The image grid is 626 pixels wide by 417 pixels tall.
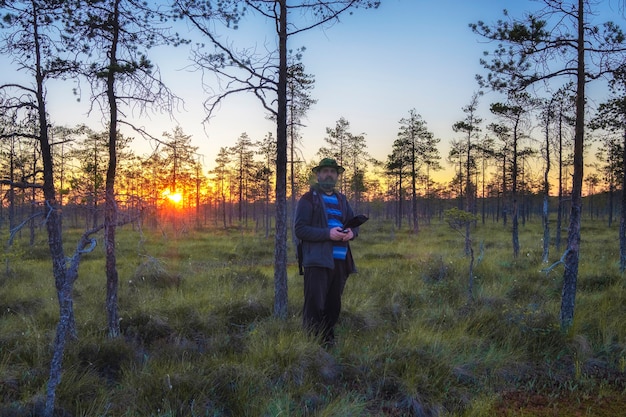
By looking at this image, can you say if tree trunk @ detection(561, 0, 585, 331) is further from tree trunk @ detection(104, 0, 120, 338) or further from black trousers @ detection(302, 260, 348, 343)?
tree trunk @ detection(104, 0, 120, 338)

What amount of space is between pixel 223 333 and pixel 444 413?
3.10 metres

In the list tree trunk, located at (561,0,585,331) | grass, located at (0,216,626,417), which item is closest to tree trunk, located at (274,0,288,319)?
grass, located at (0,216,626,417)

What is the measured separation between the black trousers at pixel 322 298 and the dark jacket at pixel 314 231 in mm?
138

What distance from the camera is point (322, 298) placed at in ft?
14.4

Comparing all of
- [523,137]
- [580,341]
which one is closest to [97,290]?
[580,341]

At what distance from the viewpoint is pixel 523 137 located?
642 inches

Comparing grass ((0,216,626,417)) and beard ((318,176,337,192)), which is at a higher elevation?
beard ((318,176,337,192))

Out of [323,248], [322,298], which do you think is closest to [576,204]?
[323,248]

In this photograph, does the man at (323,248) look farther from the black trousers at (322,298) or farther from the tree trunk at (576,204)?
the tree trunk at (576,204)

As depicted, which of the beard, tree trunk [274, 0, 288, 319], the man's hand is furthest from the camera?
tree trunk [274, 0, 288, 319]

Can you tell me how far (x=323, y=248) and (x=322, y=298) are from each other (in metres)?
0.60

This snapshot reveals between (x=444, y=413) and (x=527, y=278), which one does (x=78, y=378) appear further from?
(x=527, y=278)

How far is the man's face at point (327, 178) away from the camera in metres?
4.50

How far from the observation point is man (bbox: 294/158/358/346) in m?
4.25
